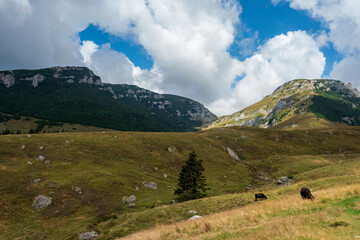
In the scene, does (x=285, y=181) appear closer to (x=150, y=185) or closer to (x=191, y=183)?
(x=191, y=183)

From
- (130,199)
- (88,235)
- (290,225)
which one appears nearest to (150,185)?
(130,199)

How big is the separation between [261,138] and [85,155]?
95.6m

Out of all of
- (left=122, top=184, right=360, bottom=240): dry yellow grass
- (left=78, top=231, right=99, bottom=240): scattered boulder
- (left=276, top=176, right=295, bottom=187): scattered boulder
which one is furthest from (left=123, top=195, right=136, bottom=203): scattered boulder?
(left=276, top=176, right=295, bottom=187): scattered boulder

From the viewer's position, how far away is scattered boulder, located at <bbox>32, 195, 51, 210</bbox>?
121 feet

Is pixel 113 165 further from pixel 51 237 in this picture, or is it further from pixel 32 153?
pixel 51 237

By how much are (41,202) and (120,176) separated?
18.4 metres

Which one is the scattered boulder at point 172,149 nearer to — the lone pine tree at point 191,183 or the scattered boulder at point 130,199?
the lone pine tree at point 191,183

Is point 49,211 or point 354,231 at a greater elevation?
point 354,231

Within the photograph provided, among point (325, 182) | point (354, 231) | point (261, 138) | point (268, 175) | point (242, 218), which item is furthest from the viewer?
point (261, 138)

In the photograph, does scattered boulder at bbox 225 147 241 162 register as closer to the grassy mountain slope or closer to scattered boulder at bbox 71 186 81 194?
the grassy mountain slope

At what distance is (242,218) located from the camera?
1444 cm

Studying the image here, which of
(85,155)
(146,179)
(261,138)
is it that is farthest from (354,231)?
(261,138)

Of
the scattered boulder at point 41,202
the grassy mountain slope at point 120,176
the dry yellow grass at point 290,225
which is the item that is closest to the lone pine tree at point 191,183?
the grassy mountain slope at point 120,176

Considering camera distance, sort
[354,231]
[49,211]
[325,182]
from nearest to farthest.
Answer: [354,231] → [325,182] → [49,211]
